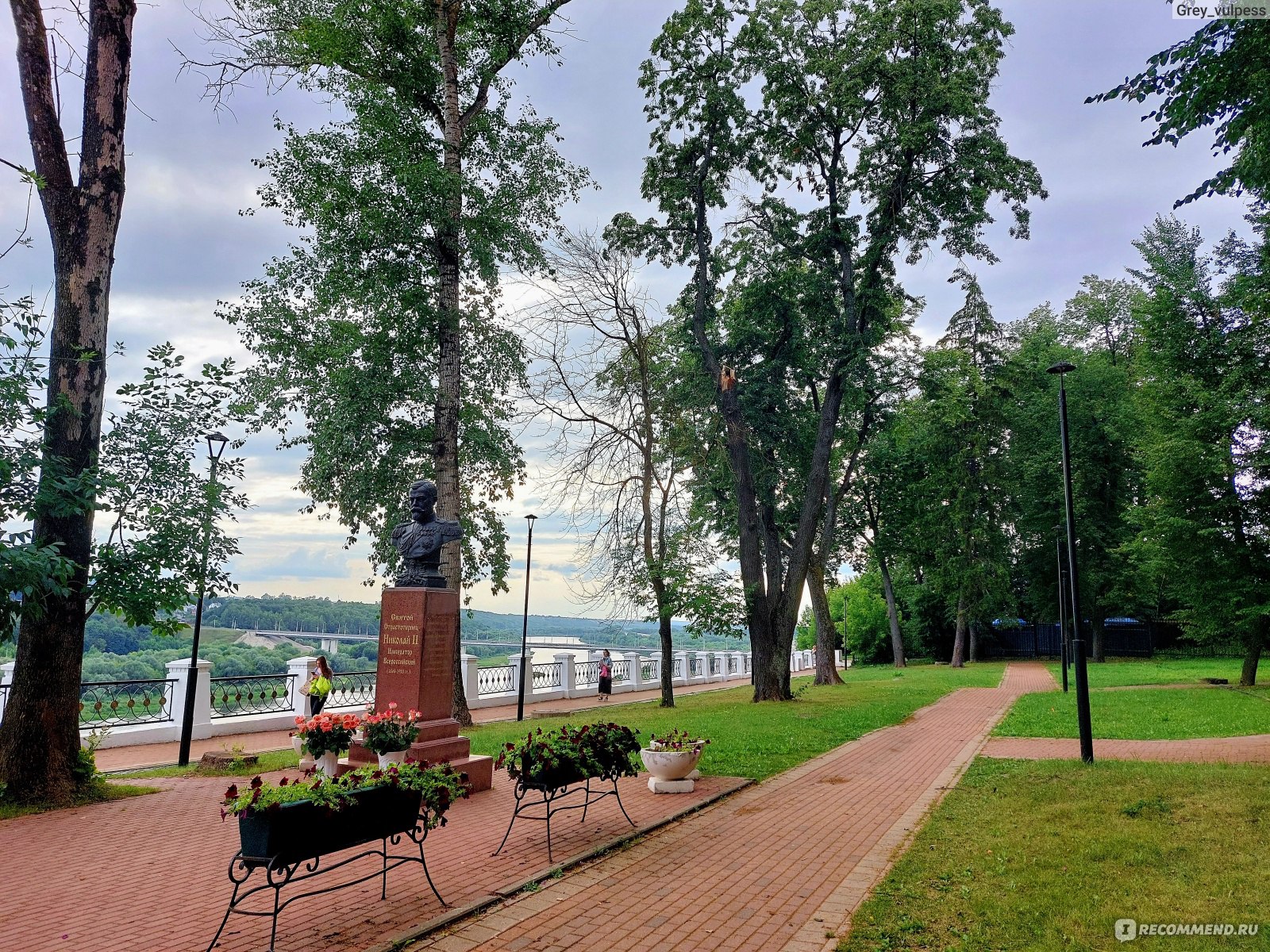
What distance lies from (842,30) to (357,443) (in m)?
15.7

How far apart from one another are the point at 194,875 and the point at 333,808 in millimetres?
2448

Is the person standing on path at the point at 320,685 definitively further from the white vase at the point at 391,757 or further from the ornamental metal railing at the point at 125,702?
the white vase at the point at 391,757

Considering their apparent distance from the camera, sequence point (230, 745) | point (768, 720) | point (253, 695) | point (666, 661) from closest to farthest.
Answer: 1. point (230, 745)
2. point (768, 720)
3. point (253, 695)
4. point (666, 661)

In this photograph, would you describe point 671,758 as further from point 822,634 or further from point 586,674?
point 822,634

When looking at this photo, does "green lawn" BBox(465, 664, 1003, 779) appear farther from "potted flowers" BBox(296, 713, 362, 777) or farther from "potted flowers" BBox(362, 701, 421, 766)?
"potted flowers" BBox(296, 713, 362, 777)

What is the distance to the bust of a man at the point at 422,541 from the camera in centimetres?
945

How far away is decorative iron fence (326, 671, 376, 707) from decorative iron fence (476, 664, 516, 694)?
12.4 feet

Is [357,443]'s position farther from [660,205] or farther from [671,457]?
[660,205]

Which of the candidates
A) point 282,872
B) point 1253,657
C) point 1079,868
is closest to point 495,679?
point 282,872

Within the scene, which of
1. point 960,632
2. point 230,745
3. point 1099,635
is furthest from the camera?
point 1099,635

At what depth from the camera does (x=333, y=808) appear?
481 cm

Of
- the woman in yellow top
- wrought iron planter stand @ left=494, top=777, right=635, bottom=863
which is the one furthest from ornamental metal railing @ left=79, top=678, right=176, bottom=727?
wrought iron planter stand @ left=494, top=777, right=635, bottom=863

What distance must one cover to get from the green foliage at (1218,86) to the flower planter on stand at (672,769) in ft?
29.9

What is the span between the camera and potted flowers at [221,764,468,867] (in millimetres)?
4516
